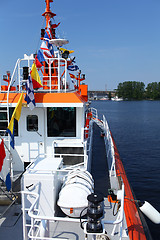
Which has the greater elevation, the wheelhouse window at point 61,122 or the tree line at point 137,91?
the tree line at point 137,91

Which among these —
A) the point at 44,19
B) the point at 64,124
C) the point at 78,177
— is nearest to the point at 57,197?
the point at 78,177

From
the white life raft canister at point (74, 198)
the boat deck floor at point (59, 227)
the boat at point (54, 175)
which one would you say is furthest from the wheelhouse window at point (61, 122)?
the white life raft canister at point (74, 198)

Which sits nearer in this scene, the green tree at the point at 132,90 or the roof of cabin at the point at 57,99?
the roof of cabin at the point at 57,99

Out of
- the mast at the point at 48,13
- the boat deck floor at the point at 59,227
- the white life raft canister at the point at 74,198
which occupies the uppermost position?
the mast at the point at 48,13

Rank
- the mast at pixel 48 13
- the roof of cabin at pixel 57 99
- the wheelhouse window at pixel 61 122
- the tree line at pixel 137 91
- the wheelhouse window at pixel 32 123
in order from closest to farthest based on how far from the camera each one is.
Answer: the roof of cabin at pixel 57 99 → the wheelhouse window at pixel 61 122 → the wheelhouse window at pixel 32 123 → the mast at pixel 48 13 → the tree line at pixel 137 91

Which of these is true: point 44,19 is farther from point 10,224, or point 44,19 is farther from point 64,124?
point 10,224

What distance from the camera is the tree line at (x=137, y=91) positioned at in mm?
155000

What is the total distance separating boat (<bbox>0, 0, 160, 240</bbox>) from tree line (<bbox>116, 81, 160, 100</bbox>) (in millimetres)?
153557

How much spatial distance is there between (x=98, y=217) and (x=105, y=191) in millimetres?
3783

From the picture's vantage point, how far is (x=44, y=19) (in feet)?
40.6

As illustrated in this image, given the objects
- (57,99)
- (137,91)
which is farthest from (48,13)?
(137,91)

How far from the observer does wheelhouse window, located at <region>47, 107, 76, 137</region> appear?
9031 mm

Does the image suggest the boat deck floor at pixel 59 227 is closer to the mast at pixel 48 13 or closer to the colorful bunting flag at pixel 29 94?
the colorful bunting flag at pixel 29 94

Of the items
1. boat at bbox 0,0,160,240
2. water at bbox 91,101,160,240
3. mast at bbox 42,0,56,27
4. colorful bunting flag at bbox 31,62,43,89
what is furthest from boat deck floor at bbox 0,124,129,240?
mast at bbox 42,0,56,27
